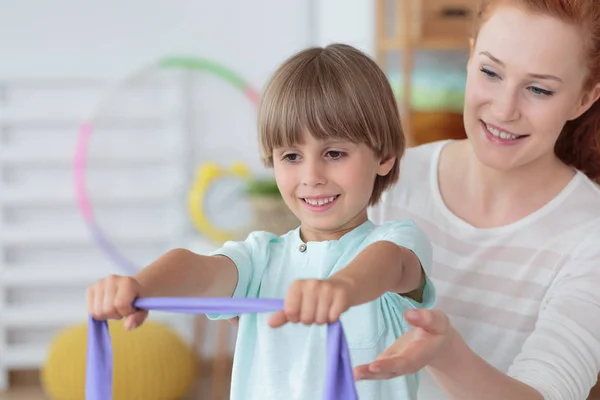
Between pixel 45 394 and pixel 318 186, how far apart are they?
2.40 metres

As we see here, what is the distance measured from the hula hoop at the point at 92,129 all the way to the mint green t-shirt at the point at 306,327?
1980 mm

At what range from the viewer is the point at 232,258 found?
1051 millimetres

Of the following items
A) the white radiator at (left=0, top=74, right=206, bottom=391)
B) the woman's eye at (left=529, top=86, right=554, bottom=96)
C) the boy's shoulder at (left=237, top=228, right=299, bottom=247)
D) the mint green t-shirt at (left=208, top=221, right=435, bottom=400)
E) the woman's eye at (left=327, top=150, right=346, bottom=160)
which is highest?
the woman's eye at (left=529, top=86, right=554, bottom=96)

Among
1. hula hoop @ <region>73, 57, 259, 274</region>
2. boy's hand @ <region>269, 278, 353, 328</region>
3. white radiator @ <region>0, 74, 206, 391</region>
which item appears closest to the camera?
boy's hand @ <region>269, 278, 353, 328</region>

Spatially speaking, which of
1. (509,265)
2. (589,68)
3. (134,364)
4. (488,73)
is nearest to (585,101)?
(589,68)

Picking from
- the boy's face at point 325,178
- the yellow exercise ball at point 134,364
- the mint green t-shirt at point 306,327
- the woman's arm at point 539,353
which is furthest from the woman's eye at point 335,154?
the yellow exercise ball at point 134,364

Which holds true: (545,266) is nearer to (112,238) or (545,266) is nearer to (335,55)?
(335,55)

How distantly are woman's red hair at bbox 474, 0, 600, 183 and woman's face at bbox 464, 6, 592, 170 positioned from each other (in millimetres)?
13

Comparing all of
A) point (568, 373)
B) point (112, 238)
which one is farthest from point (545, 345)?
point (112, 238)

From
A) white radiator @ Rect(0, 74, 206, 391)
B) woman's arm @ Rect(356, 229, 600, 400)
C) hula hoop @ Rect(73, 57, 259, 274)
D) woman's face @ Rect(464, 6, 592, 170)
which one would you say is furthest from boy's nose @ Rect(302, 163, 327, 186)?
white radiator @ Rect(0, 74, 206, 391)

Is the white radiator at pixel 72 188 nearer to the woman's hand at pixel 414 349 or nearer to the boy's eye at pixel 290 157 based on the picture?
the boy's eye at pixel 290 157

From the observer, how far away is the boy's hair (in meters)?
1.03

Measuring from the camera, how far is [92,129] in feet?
10.1

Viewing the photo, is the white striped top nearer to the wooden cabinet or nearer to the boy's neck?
the boy's neck
